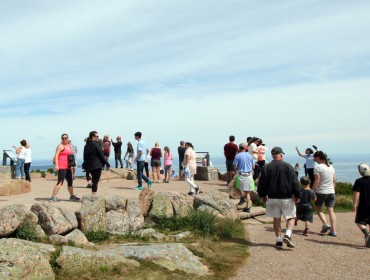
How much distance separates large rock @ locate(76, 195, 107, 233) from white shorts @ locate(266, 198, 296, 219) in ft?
12.5

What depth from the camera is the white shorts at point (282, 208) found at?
9547 mm

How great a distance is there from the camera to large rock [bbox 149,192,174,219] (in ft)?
38.4

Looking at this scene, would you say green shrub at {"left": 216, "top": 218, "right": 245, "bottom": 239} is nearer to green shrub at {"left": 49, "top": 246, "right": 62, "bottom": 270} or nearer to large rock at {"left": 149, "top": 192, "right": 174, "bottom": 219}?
large rock at {"left": 149, "top": 192, "right": 174, "bottom": 219}

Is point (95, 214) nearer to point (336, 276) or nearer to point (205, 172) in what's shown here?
point (336, 276)

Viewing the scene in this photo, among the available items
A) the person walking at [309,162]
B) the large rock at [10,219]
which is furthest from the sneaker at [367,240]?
the person walking at [309,162]

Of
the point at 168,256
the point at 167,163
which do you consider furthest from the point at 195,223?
the point at 167,163

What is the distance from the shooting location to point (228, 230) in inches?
430

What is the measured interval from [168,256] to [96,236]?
2.23 metres

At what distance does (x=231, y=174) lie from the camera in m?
18.1

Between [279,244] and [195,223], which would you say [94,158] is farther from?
[279,244]

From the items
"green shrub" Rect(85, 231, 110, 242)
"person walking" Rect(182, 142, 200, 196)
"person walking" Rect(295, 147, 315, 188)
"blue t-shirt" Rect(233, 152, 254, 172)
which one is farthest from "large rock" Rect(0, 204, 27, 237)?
"person walking" Rect(295, 147, 315, 188)

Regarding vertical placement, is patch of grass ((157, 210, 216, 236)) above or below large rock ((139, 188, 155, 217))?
below

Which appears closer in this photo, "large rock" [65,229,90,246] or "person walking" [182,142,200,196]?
"large rock" [65,229,90,246]

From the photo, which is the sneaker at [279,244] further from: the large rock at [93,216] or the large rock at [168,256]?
the large rock at [93,216]
